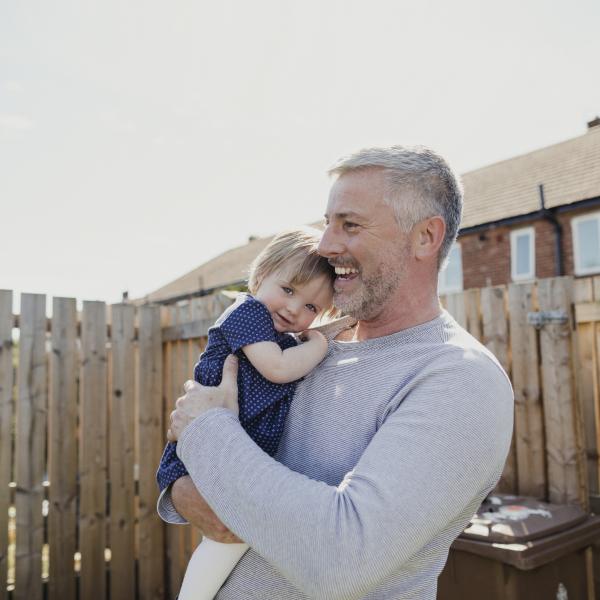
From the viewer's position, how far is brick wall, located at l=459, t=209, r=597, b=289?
1448cm

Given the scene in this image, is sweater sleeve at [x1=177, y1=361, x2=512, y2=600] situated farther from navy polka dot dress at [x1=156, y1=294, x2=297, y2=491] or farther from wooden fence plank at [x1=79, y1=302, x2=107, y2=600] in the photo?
wooden fence plank at [x1=79, y1=302, x2=107, y2=600]

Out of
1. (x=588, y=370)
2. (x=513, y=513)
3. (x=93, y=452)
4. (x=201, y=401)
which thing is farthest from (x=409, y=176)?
(x=93, y=452)

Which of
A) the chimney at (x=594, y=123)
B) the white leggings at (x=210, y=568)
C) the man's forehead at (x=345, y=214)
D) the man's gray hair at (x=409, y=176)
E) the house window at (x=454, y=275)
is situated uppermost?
the chimney at (x=594, y=123)

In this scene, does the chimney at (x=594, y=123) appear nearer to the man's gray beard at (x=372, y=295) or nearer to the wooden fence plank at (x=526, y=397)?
the wooden fence plank at (x=526, y=397)

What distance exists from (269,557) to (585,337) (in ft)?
9.69

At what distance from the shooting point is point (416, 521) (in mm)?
1267

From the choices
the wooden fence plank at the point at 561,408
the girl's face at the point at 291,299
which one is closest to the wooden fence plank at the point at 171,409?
the wooden fence plank at the point at 561,408

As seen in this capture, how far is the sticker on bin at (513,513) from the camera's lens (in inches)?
118

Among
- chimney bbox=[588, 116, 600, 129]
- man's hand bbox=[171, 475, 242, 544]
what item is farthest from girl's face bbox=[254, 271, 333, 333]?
chimney bbox=[588, 116, 600, 129]

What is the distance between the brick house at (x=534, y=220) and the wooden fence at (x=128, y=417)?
9151 millimetres

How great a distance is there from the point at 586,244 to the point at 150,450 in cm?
1245

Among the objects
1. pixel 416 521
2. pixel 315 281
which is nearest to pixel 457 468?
pixel 416 521

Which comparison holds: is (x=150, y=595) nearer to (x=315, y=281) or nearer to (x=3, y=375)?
(x=3, y=375)

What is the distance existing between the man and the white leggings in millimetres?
29
